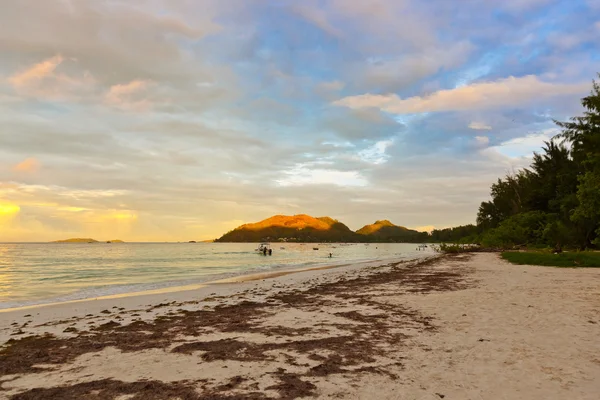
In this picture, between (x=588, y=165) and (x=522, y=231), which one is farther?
(x=522, y=231)

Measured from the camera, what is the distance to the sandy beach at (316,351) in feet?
19.1

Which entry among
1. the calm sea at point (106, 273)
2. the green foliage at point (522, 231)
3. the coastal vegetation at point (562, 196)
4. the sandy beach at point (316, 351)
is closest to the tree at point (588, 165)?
the coastal vegetation at point (562, 196)

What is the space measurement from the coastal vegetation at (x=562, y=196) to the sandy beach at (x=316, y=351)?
1972 cm

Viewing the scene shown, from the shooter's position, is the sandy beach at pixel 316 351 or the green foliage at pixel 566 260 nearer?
the sandy beach at pixel 316 351

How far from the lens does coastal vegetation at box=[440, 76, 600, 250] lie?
97.2ft

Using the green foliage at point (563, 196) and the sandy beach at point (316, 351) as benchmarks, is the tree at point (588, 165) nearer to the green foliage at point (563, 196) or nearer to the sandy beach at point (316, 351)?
the green foliage at point (563, 196)

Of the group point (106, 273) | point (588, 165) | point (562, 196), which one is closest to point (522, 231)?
point (562, 196)

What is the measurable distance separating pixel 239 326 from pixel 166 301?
27.0 feet

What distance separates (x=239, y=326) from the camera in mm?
10516

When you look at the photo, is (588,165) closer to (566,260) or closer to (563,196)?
(566,260)

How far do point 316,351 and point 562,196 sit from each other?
59.2m

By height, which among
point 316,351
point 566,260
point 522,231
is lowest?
point 316,351

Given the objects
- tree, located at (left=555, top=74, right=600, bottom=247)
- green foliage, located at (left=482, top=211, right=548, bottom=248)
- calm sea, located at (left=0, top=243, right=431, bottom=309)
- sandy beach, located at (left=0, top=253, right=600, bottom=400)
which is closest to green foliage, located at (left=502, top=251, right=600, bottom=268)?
tree, located at (left=555, top=74, right=600, bottom=247)

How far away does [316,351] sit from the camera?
25.7 feet
